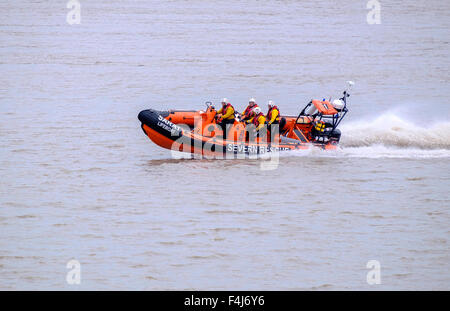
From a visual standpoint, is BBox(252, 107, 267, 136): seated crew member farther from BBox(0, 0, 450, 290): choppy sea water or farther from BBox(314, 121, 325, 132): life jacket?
BBox(314, 121, 325, 132): life jacket

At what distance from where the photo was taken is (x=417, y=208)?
16.1 metres

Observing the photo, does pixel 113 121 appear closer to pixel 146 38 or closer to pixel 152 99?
pixel 152 99

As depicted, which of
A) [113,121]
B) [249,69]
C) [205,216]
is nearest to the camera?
[205,216]

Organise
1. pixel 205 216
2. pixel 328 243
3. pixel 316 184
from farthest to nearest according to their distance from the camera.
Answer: pixel 316 184, pixel 205 216, pixel 328 243

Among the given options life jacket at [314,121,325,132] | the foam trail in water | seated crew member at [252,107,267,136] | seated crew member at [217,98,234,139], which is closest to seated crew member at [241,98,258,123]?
seated crew member at [252,107,267,136]

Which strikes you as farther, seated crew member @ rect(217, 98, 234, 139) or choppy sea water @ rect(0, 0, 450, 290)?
seated crew member @ rect(217, 98, 234, 139)

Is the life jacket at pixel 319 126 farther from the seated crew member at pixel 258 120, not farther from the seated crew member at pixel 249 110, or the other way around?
the seated crew member at pixel 249 110

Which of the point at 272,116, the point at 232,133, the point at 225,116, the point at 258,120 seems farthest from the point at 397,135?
the point at 225,116

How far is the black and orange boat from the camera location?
18.9 m

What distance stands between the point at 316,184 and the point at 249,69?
51.1ft

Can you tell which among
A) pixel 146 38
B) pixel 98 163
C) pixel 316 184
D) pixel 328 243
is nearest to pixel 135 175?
pixel 98 163

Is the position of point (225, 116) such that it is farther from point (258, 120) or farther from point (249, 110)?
point (258, 120)

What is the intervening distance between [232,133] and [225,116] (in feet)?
1.57

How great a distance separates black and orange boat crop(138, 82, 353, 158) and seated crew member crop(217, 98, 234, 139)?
0.31 ft
